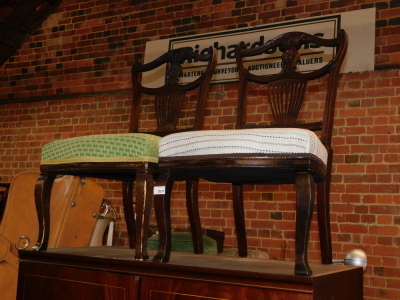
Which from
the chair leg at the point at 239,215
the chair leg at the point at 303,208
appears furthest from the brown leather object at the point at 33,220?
the chair leg at the point at 303,208

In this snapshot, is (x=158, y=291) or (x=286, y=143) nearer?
(x=286, y=143)

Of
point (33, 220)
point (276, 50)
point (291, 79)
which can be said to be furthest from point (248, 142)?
point (276, 50)

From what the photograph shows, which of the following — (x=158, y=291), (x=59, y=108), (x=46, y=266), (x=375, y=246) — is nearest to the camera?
(x=158, y=291)

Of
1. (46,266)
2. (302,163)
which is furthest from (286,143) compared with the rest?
(46,266)

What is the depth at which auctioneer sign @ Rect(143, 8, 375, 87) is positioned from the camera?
3.41 m

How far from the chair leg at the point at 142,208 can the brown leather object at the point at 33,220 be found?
112 cm

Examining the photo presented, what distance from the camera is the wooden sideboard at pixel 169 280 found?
1572mm

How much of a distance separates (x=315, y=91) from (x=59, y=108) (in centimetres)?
233

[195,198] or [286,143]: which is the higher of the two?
[286,143]


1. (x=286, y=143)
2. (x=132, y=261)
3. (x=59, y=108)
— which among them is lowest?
(x=132, y=261)

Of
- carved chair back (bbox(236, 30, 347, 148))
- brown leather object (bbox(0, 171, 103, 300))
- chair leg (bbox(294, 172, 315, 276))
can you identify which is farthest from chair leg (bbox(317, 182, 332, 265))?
brown leather object (bbox(0, 171, 103, 300))

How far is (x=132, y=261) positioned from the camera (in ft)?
6.04

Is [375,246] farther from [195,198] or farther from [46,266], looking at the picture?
[46,266]

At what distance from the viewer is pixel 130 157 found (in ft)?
6.28
